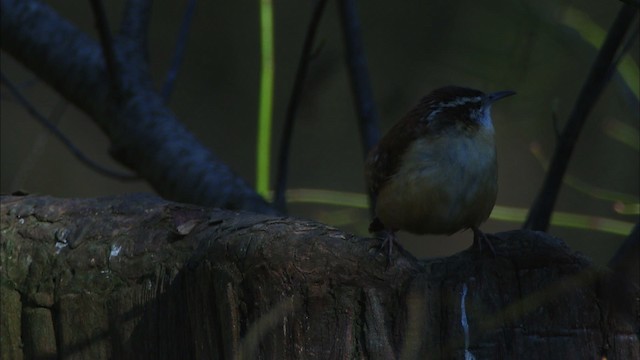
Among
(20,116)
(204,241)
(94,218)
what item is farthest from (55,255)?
(20,116)

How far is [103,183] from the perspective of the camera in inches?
307

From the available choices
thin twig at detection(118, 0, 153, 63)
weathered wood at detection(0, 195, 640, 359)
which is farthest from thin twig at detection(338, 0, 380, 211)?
weathered wood at detection(0, 195, 640, 359)

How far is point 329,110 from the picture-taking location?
6.87 meters

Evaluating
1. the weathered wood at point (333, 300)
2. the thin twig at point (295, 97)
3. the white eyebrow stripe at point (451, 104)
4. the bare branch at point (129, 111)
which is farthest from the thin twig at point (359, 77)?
the weathered wood at point (333, 300)

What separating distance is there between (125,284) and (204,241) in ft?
0.73

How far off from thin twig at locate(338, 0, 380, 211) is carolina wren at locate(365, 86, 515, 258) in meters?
0.45

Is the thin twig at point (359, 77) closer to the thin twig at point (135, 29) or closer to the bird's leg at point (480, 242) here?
the thin twig at point (135, 29)

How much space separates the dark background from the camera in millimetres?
5883

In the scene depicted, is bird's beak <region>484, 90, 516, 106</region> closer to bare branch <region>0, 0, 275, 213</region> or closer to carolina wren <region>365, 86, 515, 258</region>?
carolina wren <region>365, 86, 515, 258</region>

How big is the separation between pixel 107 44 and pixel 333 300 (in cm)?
153

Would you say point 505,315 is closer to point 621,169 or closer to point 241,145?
point 621,169

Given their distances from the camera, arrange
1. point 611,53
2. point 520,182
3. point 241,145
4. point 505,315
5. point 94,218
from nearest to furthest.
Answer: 1. point 505,315
2. point 94,218
3. point 611,53
4. point 520,182
5. point 241,145

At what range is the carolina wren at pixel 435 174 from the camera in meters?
2.72

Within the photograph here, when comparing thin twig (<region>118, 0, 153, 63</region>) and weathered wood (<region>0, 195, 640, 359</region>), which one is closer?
weathered wood (<region>0, 195, 640, 359</region>)
